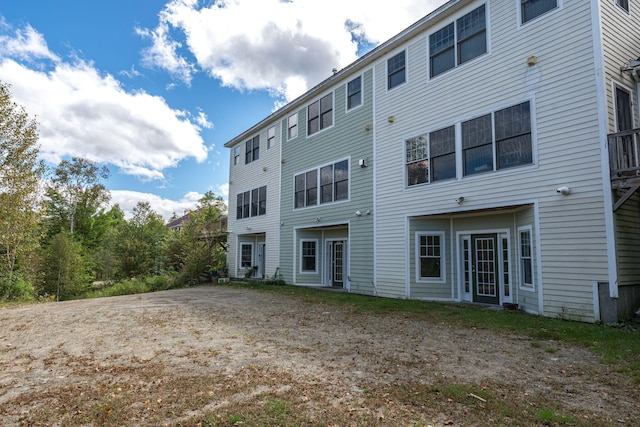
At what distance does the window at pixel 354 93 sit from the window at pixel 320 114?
1.09 metres

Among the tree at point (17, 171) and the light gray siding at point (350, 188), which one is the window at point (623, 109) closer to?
the light gray siding at point (350, 188)

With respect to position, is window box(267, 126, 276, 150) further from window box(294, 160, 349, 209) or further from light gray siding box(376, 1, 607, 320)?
light gray siding box(376, 1, 607, 320)

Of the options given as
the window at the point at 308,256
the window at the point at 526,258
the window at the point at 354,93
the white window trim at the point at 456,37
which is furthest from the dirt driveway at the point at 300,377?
the window at the point at 354,93

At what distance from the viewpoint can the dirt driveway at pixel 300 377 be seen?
3299 mm

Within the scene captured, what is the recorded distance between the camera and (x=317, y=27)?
13547 millimetres

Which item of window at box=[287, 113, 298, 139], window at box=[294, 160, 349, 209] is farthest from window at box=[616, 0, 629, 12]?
window at box=[287, 113, 298, 139]

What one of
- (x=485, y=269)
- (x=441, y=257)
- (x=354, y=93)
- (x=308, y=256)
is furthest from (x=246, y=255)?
(x=485, y=269)

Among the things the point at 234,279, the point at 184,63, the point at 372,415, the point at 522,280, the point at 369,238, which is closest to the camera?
the point at 372,415

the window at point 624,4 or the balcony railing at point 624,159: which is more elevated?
the window at point 624,4

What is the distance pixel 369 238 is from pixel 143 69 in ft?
44.7

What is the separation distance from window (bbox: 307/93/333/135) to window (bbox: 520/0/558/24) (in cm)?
750

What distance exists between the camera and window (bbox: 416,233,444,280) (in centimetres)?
1102

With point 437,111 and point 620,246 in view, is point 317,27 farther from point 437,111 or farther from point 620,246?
point 620,246

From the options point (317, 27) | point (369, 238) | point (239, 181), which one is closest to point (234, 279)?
point (239, 181)
